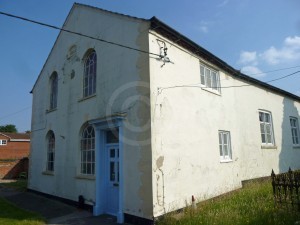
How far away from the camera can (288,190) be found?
7566 millimetres

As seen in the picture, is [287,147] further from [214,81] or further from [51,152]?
[51,152]

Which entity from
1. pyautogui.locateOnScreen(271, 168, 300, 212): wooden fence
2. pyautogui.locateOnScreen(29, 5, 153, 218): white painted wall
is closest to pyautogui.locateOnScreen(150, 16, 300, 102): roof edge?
pyautogui.locateOnScreen(29, 5, 153, 218): white painted wall

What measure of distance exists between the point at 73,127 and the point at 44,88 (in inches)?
199

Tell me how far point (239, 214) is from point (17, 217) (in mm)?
7918

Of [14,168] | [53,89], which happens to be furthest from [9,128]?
[53,89]

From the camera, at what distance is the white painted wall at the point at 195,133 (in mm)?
8656

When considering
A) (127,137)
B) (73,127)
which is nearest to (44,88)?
(73,127)

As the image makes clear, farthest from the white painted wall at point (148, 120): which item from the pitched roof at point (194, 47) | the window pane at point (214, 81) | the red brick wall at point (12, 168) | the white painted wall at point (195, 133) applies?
the red brick wall at point (12, 168)

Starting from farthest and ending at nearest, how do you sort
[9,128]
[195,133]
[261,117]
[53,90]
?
[9,128], [261,117], [53,90], [195,133]

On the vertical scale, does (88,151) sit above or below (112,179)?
above

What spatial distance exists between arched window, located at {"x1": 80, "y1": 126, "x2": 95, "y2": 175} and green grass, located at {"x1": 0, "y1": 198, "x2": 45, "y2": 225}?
249 cm

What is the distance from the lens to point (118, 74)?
9828 mm

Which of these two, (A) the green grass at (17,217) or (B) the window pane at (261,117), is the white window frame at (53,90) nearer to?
(A) the green grass at (17,217)

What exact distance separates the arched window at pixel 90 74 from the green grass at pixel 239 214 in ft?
21.2
